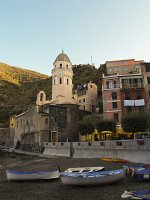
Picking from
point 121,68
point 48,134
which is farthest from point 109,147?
point 121,68

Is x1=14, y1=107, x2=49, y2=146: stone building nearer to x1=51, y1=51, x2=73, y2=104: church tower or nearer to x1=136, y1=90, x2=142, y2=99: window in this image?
x1=51, y1=51, x2=73, y2=104: church tower

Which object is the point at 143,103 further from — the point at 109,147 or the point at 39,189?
the point at 39,189

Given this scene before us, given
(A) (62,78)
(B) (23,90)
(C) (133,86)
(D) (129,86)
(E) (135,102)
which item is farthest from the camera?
(B) (23,90)

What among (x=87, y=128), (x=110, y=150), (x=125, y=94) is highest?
(x=125, y=94)

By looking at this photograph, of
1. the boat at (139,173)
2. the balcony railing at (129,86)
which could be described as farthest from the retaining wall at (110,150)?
the balcony railing at (129,86)

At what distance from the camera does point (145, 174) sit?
1700 cm

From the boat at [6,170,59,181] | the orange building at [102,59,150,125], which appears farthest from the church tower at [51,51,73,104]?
the boat at [6,170,59,181]

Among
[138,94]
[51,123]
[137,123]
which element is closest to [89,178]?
[137,123]

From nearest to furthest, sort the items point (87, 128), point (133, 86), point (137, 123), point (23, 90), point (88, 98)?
point (137, 123)
point (87, 128)
point (133, 86)
point (88, 98)
point (23, 90)

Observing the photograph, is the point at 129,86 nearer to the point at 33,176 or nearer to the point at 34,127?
the point at 34,127

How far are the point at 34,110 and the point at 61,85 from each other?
47.8ft

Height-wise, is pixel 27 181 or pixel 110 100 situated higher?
pixel 110 100

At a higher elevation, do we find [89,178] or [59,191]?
[89,178]

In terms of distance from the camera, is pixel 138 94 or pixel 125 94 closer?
pixel 138 94
